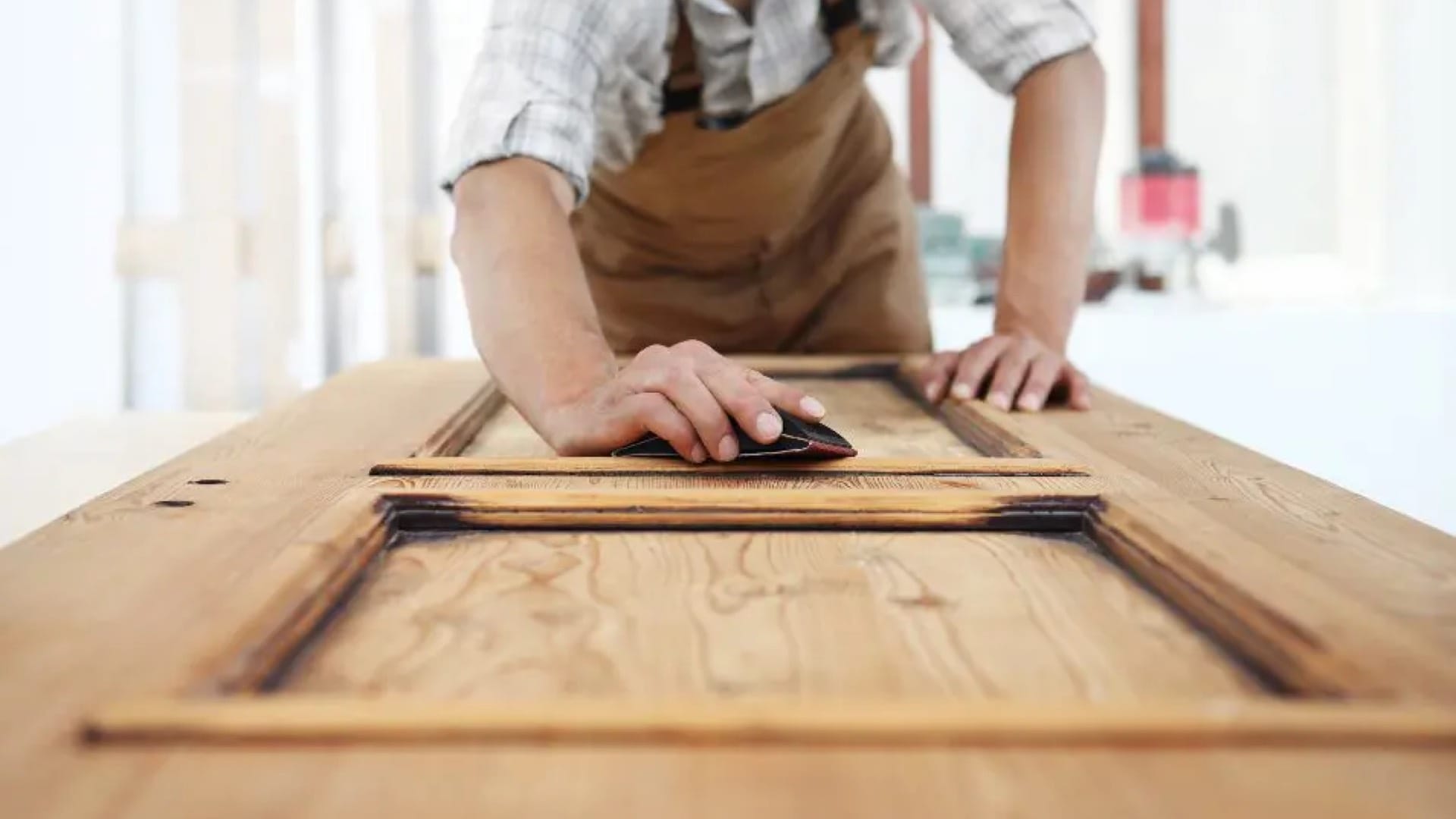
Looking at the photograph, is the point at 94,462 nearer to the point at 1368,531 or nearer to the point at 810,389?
the point at 810,389

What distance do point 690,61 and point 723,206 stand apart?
0.25 metres

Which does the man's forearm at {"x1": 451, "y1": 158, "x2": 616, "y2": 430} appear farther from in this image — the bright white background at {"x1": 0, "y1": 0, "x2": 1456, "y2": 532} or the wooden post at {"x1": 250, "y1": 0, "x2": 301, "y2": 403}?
the wooden post at {"x1": 250, "y1": 0, "x2": 301, "y2": 403}

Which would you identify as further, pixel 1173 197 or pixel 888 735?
pixel 1173 197

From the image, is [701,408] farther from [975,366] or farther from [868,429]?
[975,366]

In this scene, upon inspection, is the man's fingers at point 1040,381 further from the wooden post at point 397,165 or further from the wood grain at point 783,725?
the wooden post at point 397,165

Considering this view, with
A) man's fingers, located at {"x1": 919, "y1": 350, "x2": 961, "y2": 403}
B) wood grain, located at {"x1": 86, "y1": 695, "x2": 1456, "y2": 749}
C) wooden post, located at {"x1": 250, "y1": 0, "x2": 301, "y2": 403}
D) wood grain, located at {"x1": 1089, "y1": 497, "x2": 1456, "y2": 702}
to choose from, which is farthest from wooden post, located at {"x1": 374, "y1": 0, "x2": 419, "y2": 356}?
wood grain, located at {"x1": 86, "y1": 695, "x2": 1456, "y2": 749}

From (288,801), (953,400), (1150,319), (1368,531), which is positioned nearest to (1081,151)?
A: (953,400)

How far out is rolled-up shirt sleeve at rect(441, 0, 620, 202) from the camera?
1078 millimetres

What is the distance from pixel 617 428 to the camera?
867 millimetres

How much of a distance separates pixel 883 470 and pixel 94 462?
1313mm

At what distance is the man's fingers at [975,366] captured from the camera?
1154 millimetres

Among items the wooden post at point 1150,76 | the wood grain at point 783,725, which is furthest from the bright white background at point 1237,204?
the wood grain at point 783,725

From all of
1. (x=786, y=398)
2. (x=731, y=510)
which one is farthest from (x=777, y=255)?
(x=731, y=510)

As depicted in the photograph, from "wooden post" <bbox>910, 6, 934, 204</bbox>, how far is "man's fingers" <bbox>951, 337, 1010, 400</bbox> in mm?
2068
